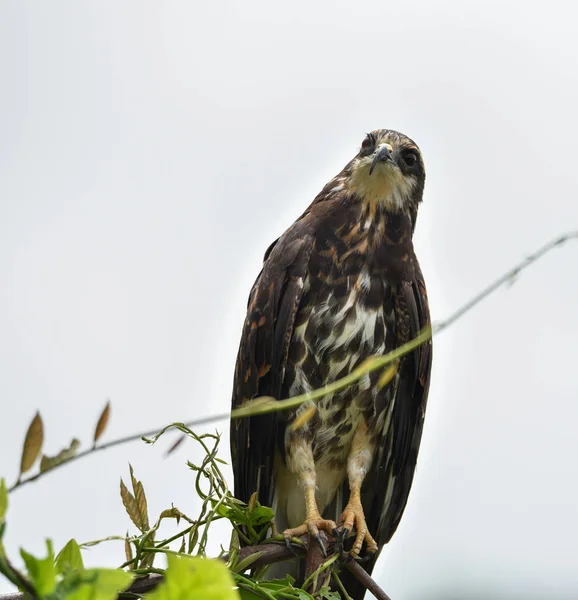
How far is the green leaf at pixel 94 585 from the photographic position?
3.06 feet

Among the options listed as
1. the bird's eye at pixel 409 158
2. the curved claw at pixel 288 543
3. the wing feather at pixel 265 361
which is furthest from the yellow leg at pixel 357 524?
the bird's eye at pixel 409 158

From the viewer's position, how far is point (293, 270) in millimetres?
4094

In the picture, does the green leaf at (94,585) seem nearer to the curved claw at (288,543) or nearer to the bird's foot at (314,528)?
the curved claw at (288,543)

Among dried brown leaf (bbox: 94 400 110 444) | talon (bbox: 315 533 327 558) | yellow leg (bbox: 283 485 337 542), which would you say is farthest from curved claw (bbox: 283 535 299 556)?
dried brown leaf (bbox: 94 400 110 444)

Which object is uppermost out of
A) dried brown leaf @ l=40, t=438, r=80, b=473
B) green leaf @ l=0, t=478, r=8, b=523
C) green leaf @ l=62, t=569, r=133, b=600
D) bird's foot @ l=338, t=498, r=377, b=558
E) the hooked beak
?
the hooked beak

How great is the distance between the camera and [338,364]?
13.3ft

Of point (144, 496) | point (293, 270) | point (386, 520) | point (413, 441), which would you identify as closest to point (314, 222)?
point (293, 270)

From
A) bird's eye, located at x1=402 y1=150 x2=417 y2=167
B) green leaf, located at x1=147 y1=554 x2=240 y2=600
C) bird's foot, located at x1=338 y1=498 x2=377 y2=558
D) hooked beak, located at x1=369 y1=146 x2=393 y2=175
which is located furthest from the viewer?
bird's eye, located at x1=402 y1=150 x2=417 y2=167

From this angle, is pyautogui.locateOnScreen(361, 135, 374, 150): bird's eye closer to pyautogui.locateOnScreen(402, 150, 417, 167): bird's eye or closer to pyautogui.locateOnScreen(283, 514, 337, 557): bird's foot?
pyautogui.locateOnScreen(402, 150, 417, 167): bird's eye

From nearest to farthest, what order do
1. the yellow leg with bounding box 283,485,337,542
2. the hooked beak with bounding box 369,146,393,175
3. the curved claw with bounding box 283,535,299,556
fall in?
the curved claw with bounding box 283,535,299,556 < the yellow leg with bounding box 283,485,337,542 < the hooked beak with bounding box 369,146,393,175

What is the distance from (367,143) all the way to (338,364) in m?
1.24

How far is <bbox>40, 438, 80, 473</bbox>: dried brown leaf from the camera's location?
3.39 ft

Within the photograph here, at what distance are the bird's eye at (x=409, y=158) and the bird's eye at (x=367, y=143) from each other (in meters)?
0.18

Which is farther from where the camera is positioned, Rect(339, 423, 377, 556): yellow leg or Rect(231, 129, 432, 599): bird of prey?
Rect(231, 129, 432, 599): bird of prey
